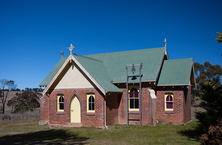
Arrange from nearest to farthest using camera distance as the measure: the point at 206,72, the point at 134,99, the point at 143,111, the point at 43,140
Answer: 1. the point at 43,140
2. the point at 143,111
3. the point at 134,99
4. the point at 206,72

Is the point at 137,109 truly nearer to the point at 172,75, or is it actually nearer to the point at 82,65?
the point at 172,75

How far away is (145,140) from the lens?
14.4 metres

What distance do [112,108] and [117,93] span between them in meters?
1.67

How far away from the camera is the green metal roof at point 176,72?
71.8ft

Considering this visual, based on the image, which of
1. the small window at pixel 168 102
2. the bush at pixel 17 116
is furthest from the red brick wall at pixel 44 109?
the small window at pixel 168 102

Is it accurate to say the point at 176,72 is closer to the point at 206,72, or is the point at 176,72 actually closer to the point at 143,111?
the point at 143,111

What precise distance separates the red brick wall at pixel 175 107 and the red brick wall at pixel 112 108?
4.12 m

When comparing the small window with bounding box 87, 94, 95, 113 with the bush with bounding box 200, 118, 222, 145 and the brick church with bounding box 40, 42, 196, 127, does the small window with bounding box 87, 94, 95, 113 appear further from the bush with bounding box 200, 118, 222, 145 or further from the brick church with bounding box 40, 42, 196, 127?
the bush with bounding box 200, 118, 222, 145

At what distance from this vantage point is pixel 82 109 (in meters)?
20.9

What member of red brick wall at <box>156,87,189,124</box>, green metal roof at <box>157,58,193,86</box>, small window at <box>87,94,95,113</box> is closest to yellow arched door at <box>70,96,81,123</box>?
small window at <box>87,94,95,113</box>

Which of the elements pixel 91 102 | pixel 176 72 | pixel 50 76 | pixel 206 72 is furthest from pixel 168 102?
pixel 206 72

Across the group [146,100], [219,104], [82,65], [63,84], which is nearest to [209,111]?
[219,104]

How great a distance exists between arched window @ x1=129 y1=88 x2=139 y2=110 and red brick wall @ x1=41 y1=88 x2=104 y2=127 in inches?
138

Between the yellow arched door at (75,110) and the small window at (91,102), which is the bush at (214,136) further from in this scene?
the yellow arched door at (75,110)
